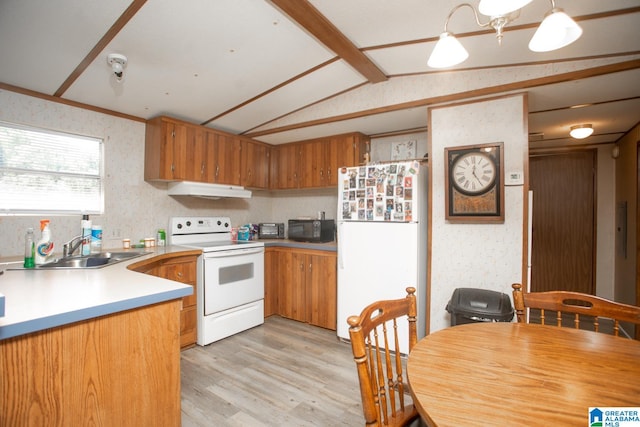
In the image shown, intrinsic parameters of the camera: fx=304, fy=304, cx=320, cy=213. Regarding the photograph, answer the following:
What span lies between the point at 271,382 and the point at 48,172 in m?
2.59

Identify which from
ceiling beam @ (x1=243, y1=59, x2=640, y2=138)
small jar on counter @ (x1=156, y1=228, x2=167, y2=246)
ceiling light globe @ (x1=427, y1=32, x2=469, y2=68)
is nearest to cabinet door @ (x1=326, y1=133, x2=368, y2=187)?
ceiling beam @ (x1=243, y1=59, x2=640, y2=138)

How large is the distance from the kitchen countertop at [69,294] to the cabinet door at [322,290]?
195 cm

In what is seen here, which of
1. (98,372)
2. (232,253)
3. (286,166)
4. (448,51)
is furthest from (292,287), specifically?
(448,51)

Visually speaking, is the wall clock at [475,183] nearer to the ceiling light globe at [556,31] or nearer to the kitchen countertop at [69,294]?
the ceiling light globe at [556,31]

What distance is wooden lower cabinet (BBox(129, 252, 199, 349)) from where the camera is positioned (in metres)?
2.68

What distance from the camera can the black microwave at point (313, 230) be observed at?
360 centimetres

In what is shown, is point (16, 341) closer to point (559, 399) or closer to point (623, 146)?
point (559, 399)

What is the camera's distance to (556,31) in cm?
119

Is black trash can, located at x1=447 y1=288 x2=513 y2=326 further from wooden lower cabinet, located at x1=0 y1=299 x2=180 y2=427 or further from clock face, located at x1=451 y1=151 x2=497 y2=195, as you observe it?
wooden lower cabinet, located at x1=0 y1=299 x2=180 y2=427

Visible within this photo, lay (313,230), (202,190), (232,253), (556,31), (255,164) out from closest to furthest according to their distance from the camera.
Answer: (556,31)
(232,253)
(202,190)
(313,230)
(255,164)

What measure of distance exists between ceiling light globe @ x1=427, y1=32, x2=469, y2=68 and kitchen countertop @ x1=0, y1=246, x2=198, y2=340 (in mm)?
1629

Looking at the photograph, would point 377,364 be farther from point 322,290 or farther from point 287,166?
point 287,166

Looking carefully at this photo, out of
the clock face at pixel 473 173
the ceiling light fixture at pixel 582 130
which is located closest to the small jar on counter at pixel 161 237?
the clock face at pixel 473 173

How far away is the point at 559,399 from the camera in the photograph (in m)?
0.82
